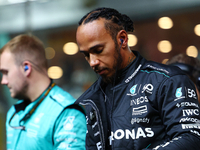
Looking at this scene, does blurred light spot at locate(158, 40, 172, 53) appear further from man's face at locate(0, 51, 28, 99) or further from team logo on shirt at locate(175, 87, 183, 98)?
team logo on shirt at locate(175, 87, 183, 98)

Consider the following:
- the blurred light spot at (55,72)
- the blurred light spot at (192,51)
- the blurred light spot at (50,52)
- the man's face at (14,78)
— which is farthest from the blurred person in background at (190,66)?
the blurred light spot at (50,52)

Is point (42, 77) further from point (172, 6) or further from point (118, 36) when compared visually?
point (172, 6)

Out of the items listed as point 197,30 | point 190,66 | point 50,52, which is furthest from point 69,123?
point 50,52

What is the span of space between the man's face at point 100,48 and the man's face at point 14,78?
1.20m

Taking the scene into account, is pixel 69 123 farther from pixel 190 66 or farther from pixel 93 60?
pixel 190 66

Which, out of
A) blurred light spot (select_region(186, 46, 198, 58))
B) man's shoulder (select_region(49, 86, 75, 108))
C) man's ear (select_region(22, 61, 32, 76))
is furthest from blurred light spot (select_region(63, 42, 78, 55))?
blurred light spot (select_region(186, 46, 198, 58))

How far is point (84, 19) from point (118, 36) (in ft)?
0.98

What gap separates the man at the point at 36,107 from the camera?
2.20 m

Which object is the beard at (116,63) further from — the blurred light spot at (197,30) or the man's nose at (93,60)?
the blurred light spot at (197,30)

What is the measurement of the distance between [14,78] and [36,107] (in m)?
0.39

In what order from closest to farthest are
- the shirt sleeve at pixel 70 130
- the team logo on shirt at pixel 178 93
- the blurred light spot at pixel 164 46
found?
1. the team logo on shirt at pixel 178 93
2. the shirt sleeve at pixel 70 130
3. the blurred light spot at pixel 164 46

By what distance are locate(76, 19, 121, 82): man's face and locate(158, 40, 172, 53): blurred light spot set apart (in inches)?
73.6

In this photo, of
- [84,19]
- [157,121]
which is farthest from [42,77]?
[157,121]

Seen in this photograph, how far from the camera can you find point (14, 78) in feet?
8.63
